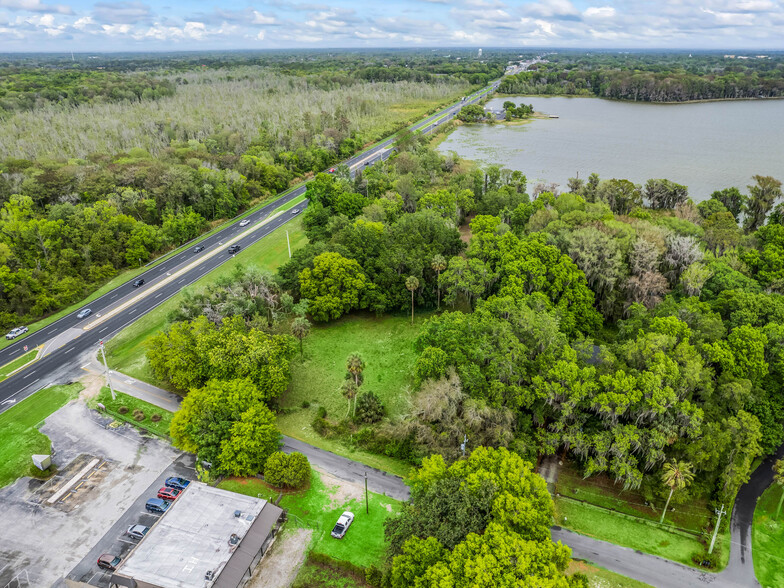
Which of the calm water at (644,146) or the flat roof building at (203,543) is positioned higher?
the calm water at (644,146)

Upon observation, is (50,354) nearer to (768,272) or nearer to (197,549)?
(197,549)

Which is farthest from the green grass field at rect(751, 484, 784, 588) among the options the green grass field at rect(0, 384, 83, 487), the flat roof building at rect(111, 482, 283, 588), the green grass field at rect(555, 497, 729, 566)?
the green grass field at rect(0, 384, 83, 487)

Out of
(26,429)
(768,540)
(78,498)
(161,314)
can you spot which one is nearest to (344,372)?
(78,498)

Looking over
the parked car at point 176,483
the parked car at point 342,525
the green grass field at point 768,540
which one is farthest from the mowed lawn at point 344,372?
the green grass field at point 768,540

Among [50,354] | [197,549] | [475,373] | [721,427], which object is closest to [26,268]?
[50,354]

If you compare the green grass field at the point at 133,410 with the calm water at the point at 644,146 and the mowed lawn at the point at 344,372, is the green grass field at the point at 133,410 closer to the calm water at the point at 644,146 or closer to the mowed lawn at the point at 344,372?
the mowed lawn at the point at 344,372

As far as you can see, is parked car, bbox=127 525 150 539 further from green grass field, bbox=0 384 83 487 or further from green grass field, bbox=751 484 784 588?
green grass field, bbox=751 484 784 588
